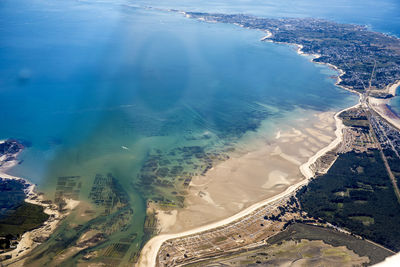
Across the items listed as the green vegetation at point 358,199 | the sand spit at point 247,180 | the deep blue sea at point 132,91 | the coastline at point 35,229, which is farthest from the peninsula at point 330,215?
the coastline at point 35,229

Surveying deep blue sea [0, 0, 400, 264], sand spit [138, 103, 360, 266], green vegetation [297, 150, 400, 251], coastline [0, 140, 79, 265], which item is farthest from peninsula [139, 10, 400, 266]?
coastline [0, 140, 79, 265]

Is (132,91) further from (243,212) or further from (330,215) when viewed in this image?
(330,215)

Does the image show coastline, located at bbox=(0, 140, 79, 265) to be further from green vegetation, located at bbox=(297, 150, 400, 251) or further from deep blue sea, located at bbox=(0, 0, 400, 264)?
green vegetation, located at bbox=(297, 150, 400, 251)

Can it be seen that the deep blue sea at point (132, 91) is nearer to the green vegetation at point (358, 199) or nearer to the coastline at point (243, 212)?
the coastline at point (243, 212)

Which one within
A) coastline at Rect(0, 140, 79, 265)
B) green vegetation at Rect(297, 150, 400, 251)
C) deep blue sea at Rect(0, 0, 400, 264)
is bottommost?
coastline at Rect(0, 140, 79, 265)

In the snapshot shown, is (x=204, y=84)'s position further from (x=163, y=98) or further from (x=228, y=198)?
(x=228, y=198)

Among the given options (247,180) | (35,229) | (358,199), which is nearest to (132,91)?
(247,180)
